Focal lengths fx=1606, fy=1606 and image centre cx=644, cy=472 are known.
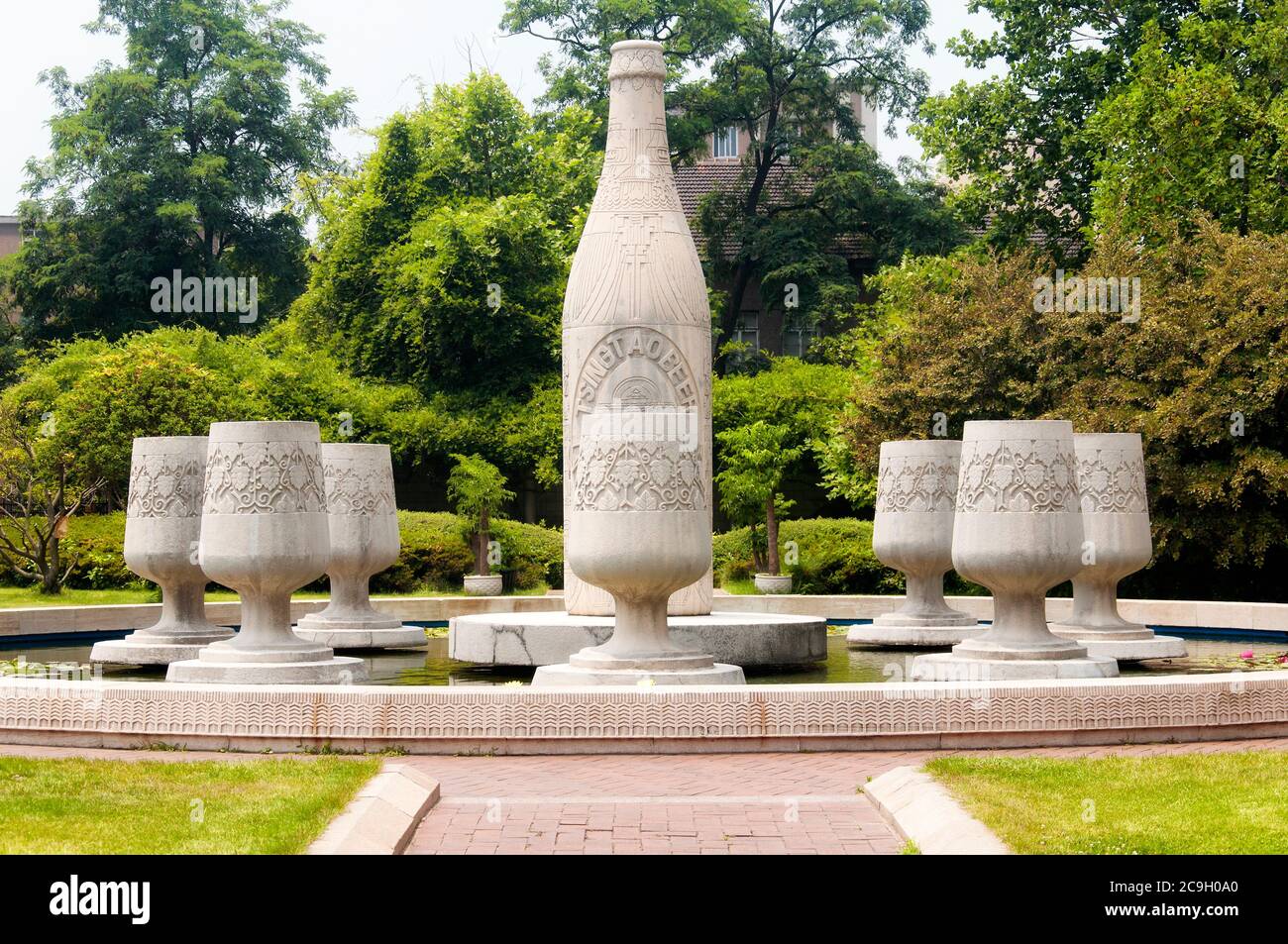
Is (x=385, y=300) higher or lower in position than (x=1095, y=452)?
higher

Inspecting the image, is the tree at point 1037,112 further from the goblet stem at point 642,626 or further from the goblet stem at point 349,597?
the goblet stem at point 642,626

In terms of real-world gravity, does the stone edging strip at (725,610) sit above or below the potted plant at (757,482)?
below

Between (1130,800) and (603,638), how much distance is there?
737 cm

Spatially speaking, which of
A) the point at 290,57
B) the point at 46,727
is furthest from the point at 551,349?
the point at 46,727

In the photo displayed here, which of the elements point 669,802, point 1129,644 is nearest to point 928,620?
point 1129,644

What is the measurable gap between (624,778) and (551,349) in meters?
29.6

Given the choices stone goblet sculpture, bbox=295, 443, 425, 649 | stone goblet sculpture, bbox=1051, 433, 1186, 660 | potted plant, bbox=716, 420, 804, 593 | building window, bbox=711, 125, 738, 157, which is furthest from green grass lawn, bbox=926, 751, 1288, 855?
building window, bbox=711, 125, 738, 157

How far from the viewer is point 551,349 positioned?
39906mm

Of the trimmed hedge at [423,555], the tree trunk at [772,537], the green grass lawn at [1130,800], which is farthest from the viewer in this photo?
the tree trunk at [772,537]

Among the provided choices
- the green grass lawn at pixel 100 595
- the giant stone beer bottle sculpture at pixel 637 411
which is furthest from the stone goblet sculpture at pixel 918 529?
the green grass lawn at pixel 100 595

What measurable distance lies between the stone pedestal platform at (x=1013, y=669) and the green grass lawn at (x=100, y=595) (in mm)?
14716

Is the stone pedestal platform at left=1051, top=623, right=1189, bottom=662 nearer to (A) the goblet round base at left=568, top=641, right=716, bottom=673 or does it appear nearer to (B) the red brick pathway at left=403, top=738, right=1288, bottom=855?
(B) the red brick pathway at left=403, top=738, right=1288, bottom=855

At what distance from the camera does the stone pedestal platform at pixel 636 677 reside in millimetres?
13398

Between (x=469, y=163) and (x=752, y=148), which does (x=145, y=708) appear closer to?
(x=469, y=163)
